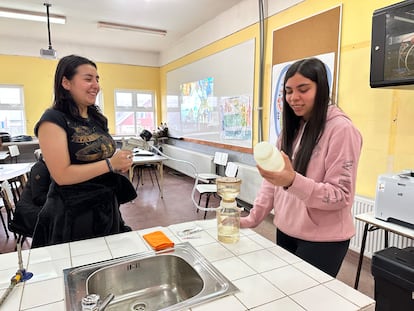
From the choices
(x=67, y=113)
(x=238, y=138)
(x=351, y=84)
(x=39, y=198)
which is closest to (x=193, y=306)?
(x=67, y=113)

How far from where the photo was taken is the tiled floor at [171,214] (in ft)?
7.99

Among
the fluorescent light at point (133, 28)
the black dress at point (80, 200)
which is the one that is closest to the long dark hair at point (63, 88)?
the black dress at point (80, 200)

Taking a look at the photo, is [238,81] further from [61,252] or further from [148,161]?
[61,252]

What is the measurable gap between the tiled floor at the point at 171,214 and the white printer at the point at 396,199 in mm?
665

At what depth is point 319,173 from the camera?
3.60 ft

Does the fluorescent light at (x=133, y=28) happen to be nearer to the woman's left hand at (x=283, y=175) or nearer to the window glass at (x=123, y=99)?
the window glass at (x=123, y=99)

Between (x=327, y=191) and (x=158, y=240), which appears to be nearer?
(x=327, y=191)

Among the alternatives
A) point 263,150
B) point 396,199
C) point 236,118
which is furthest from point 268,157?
point 236,118

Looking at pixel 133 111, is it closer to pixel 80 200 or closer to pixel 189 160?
pixel 189 160

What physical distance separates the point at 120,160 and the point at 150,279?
521mm

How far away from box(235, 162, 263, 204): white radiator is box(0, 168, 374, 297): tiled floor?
15.2 inches

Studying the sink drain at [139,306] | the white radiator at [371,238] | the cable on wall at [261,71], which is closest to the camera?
the sink drain at [139,306]

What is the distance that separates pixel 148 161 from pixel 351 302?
13.1 ft

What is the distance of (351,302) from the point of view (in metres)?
0.77
